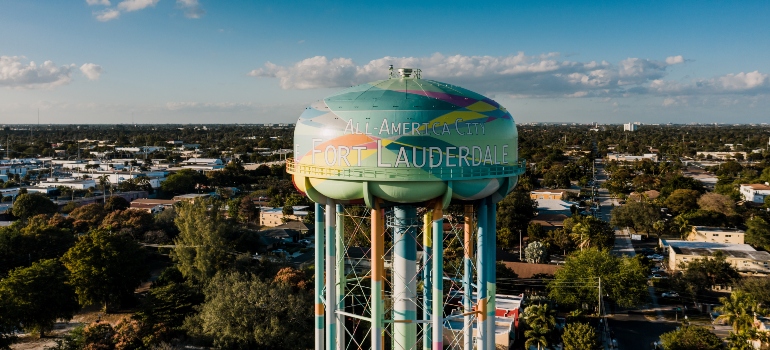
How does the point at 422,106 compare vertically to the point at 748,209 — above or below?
above

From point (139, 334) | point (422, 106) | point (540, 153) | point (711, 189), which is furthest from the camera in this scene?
point (540, 153)

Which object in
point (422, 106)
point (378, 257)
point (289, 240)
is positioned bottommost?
point (289, 240)

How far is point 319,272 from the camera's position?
75.9ft

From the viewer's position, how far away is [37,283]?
122ft

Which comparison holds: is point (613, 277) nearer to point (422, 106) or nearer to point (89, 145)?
point (422, 106)

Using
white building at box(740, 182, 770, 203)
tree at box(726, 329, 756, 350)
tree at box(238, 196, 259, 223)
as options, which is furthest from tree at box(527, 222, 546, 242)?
white building at box(740, 182, 770, 203)

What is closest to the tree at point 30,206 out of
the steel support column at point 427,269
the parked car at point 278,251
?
the parked car at point 278,251

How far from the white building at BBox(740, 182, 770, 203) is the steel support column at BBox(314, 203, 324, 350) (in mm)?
83076

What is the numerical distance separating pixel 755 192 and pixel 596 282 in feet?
195

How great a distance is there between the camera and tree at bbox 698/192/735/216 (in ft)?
233

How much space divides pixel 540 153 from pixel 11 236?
408 ft

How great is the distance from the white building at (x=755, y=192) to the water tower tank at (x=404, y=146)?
81246 mm

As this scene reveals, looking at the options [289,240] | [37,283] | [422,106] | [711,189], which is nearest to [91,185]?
[289,240]

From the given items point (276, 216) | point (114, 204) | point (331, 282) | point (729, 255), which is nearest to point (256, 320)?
point (331, 282)
